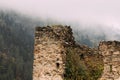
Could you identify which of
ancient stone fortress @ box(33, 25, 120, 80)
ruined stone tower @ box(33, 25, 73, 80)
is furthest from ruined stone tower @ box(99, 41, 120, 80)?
ruined stone tower @ box(33, 25, 73, 80)

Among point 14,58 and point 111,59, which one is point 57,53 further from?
point 14,58

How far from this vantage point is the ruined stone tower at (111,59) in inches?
755

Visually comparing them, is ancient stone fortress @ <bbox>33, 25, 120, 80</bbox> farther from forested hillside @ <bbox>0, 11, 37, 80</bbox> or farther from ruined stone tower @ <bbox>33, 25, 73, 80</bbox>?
forested hillside @ <bbox>0, 11, 37, 80</bbox>

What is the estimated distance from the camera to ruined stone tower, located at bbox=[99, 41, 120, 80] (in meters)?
19.2

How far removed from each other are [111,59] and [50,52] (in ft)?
9.95

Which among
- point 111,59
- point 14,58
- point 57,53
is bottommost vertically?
point 111,59

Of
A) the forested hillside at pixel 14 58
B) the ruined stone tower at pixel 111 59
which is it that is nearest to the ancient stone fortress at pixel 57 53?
the ruined stone tower at pixel 111 59

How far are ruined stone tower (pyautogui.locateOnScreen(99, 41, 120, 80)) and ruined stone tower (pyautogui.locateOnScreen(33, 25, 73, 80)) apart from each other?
1.99 metres

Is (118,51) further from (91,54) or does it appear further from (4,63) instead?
(4,63)

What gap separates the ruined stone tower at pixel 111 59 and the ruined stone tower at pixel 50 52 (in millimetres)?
1986

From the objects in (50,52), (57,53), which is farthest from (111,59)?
(50,52)

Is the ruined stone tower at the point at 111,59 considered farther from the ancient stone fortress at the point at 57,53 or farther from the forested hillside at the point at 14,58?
the forested hillside at the point at 14,58

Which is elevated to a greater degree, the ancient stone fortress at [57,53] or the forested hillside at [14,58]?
the forested hillside at [14,58]

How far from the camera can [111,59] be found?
19.3m
